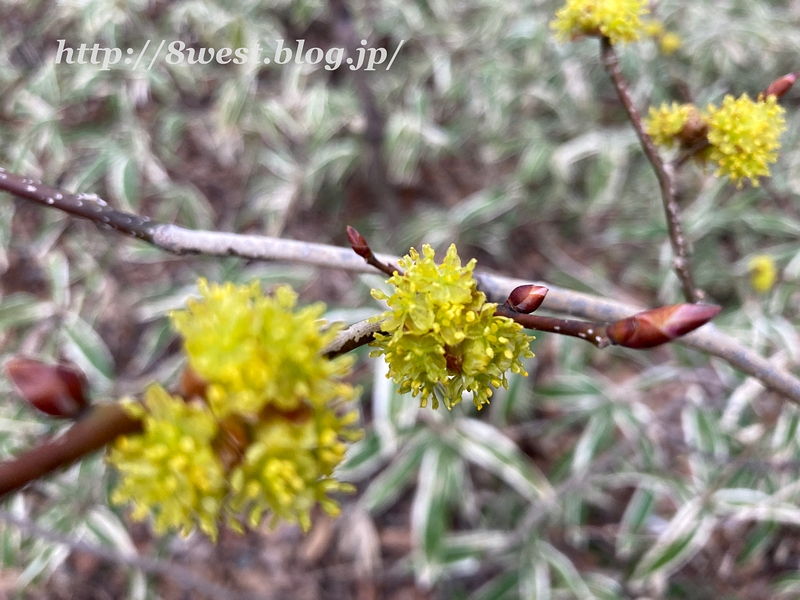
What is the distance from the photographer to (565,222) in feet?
5.23

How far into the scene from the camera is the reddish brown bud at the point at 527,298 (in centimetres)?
32

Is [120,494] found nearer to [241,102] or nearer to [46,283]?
[241,102]

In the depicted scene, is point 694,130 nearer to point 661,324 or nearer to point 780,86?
point 780,86

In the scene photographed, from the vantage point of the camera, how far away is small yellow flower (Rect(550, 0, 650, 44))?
1.70 feet

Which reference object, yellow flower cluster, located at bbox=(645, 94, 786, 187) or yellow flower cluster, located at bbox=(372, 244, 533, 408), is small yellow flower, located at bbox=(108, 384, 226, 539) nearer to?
yellow flower cluster, located at bbox=(372, 244, 533, 408)

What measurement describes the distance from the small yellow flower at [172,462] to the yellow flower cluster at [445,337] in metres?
0.11

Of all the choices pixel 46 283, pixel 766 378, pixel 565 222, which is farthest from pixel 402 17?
pixel 766 378

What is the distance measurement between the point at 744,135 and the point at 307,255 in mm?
396

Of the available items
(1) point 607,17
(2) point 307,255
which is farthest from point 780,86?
(2) point 307,255

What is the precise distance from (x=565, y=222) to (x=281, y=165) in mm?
813

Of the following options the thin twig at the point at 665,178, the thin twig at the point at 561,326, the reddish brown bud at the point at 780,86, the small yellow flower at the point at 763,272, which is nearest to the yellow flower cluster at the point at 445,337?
the thin twig at the point at 561,326

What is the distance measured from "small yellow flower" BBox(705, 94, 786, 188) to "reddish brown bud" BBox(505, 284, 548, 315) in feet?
0.93

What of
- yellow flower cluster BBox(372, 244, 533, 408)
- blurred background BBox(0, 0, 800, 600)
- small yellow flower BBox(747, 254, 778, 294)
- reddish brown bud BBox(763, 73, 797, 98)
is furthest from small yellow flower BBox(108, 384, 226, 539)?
small yellow flower BBox(747, 254, 778, 294)

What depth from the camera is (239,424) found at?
0.89 ft
